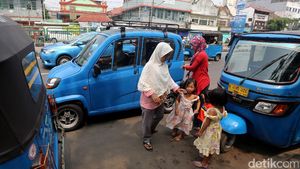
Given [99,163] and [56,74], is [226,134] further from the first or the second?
[56,74]

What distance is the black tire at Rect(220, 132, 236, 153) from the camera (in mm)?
3361

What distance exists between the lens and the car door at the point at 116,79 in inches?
152

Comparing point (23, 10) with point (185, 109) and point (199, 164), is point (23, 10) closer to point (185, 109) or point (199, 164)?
point (185, 109)

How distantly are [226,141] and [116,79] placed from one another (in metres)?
2.27

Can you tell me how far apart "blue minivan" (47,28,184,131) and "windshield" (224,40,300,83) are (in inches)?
60.4

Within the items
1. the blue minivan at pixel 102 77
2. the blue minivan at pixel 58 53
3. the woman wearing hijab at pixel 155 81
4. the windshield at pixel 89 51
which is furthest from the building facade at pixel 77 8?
the woman wearing hijab at pixel 155 81

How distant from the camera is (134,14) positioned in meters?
45.1

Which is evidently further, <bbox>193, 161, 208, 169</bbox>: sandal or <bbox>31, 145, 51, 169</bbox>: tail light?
<bbox>193, 161, 208, 169</bbox>: sandal

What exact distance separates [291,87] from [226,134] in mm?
1178

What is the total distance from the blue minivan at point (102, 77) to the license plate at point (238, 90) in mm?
1716

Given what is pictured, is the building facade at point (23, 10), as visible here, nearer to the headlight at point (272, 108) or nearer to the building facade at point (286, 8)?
the headlight at point (272, 108)

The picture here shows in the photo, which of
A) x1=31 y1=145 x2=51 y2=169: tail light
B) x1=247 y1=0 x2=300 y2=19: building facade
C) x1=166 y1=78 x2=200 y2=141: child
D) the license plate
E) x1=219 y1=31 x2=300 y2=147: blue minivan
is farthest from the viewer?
x1=247 y1=0 x2=300 y2=19: building facade

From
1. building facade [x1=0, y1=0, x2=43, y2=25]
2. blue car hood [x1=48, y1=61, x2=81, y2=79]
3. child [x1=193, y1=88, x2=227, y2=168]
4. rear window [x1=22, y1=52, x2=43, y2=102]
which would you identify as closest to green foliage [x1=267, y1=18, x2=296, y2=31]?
building facade [x1=0, y1=0, x2=43, y2=25]

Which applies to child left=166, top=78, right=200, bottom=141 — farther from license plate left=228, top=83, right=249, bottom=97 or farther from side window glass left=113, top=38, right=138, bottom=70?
side window glass left=113, top=38, right=138, bottom=70
